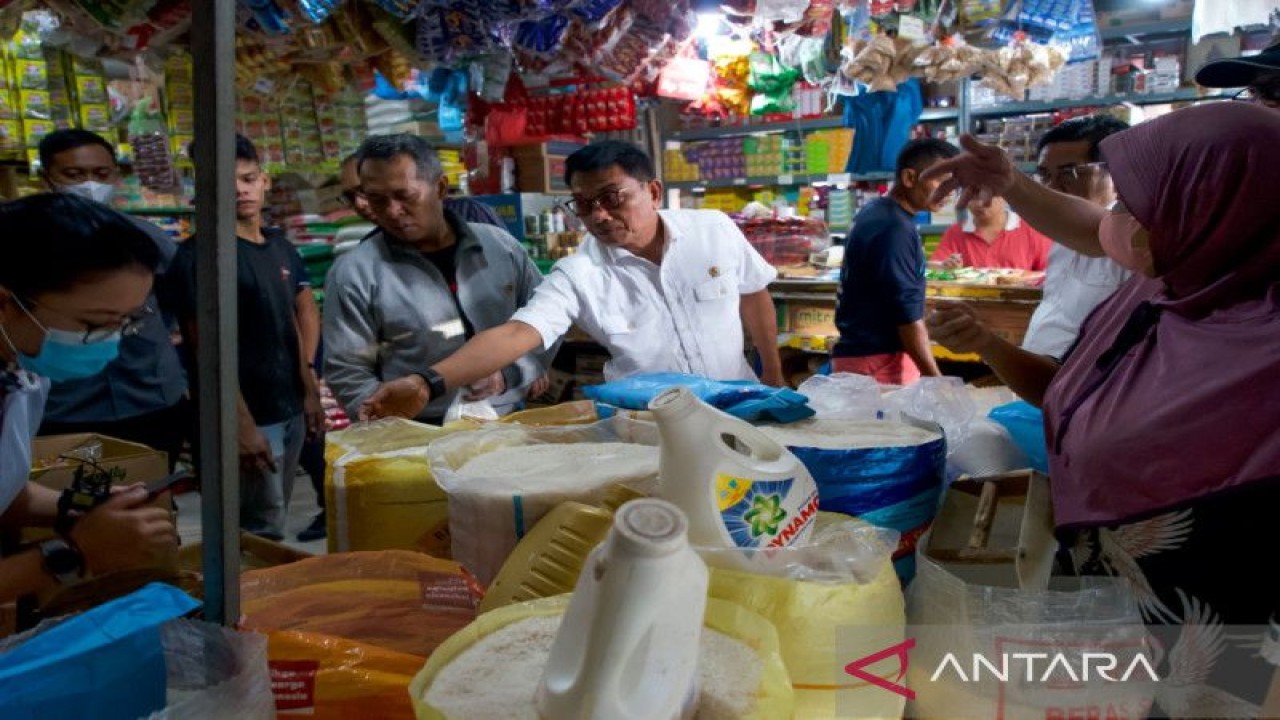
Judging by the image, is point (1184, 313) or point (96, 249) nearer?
point (1184, 313)

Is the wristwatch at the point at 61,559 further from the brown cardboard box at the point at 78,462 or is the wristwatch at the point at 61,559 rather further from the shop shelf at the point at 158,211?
the shop shelf at the point at 158,211

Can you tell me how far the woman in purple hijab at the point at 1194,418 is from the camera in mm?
1066

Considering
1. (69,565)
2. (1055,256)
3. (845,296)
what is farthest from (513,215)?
(69,565)

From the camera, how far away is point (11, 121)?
5.09m

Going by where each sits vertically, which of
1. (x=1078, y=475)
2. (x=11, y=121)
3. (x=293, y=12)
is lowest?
(x=1078, y=475)

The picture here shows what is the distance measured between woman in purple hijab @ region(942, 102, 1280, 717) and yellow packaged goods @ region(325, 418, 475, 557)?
3.16ft

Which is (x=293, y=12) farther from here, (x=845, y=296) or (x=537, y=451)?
(x=537, y=451)

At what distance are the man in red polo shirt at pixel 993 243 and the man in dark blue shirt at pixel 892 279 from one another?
136cm

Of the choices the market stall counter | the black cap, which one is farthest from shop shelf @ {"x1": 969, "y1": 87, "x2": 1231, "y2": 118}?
the black cap

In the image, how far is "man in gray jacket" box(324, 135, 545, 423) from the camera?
102 inches

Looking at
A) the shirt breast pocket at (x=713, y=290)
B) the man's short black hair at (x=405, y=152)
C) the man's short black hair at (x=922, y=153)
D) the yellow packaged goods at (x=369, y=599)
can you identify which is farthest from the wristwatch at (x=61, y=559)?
the man's short black hair at (x=922, y=153)

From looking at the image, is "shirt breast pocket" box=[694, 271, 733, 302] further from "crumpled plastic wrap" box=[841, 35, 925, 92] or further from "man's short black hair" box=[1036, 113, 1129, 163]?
"crumpled plastic wrap" box=[841, 35, 925, 92]

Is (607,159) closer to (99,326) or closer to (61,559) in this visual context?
(99,326)

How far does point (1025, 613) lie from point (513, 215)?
17.0 feet
